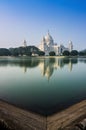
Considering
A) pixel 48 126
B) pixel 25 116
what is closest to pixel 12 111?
pixel 25 116

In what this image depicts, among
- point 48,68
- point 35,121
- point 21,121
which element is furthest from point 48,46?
point 21,121

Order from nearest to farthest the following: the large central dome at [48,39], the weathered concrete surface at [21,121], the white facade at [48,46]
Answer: the weathered concrete surface at [21,121], the white facade at [48,46], the large central dome at [48,39]

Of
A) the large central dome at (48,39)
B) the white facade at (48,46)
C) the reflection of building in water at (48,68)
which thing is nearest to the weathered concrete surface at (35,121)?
the reflection of building in water at (48,68)

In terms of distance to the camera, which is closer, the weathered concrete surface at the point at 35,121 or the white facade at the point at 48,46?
the weathered concrete surface at the point at 35,121

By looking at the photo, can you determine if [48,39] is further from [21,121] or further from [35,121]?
[21,121]

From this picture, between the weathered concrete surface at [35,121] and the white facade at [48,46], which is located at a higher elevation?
the white facade at [48,46]

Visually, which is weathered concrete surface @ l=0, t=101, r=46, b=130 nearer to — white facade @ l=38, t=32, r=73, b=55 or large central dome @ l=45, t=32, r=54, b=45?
white facade @ l=38, t=32, r=73, b=55

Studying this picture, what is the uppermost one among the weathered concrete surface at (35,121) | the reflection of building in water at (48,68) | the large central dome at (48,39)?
the large central dome at (48,39)

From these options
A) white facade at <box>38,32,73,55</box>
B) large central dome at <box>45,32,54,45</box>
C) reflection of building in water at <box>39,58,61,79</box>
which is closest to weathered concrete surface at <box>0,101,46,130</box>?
reflection of building in water at <box>39,58,61,79</box>

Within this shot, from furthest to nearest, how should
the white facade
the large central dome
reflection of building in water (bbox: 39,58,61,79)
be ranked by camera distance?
the large central dome, the white facade, reflection of building in water (bbox: 39,58,61,79)

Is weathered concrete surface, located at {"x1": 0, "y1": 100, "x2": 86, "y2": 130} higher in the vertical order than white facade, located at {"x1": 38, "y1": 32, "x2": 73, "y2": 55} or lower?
lower

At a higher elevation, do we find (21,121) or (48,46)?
(48,46)

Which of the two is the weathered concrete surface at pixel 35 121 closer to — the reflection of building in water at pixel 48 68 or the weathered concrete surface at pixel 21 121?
the weathered concrete surface at pixel 21 121

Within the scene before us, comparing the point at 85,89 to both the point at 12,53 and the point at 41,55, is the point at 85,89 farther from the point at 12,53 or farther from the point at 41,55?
the point at 41,55
